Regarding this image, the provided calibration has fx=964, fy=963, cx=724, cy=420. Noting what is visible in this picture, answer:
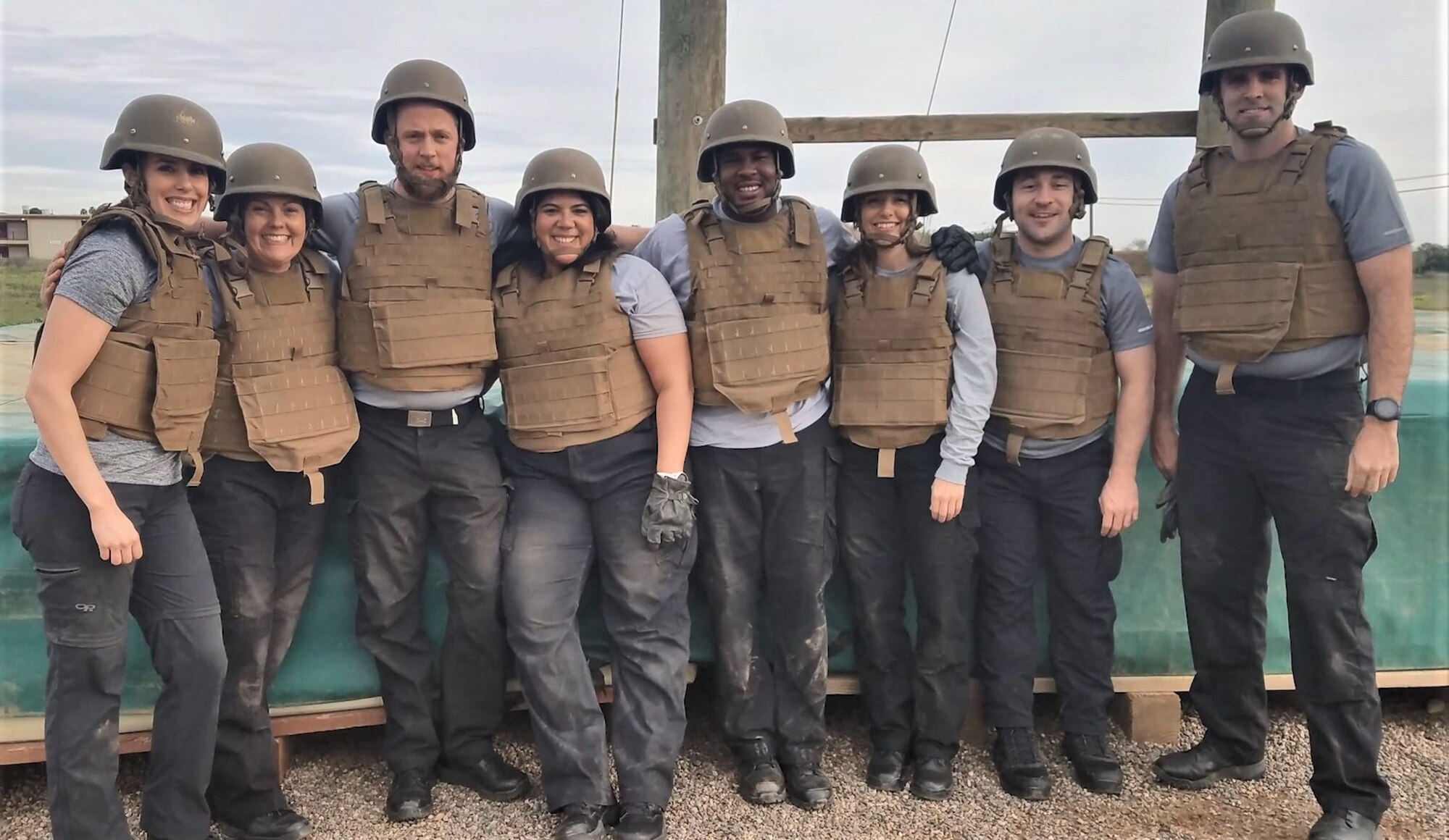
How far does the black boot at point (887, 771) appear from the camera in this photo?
339cm

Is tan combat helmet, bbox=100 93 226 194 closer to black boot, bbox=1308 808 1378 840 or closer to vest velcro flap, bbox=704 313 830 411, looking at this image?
vest velcro flap, bbox=704 313 830 411

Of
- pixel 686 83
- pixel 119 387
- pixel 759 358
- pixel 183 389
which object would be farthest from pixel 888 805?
pixel 686 83

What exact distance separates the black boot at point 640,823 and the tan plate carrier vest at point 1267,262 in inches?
89.6

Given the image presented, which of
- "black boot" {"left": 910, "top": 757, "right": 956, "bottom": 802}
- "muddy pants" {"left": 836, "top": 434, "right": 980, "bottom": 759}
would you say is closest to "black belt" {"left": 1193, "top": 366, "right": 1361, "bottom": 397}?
"muddy pants" {"left": 836, "top": 434, "right": 980, "bottom": 759}

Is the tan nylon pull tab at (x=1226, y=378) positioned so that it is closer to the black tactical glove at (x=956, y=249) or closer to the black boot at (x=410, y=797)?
the black tactical glove at (x=956, y=249)

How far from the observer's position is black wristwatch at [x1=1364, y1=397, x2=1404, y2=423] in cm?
284

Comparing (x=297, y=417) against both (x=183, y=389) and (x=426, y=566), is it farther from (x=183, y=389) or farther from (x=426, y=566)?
(x=426, y=566)

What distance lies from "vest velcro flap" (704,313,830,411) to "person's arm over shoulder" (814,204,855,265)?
0.36 meters

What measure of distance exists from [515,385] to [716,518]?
80 cm

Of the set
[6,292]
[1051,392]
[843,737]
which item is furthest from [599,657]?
[6,292]

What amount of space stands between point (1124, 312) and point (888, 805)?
6.12ft

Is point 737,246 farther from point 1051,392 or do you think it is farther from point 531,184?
point 1051,392

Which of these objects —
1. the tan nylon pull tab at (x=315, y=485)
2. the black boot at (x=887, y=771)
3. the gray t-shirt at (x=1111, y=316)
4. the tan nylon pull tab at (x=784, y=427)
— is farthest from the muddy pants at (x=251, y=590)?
the gray t-shirt at (x=1111, y=316)

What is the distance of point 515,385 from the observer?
124 inches
